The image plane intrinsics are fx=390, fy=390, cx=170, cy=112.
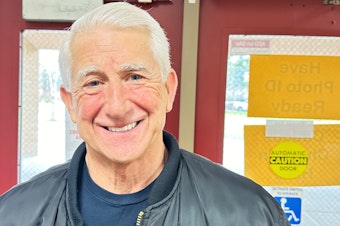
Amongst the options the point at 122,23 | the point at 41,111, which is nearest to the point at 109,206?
the point at 122,23

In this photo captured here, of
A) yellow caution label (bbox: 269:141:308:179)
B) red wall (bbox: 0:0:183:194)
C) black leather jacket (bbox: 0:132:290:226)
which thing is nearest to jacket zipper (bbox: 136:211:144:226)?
black leather jacket (bbox: 0:132:290:226)

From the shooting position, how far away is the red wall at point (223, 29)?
1603 mm

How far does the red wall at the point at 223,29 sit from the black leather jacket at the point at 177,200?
68 cm

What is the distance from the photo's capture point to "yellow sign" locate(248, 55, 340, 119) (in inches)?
63.9

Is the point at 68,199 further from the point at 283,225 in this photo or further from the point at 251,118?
the point at 251,118

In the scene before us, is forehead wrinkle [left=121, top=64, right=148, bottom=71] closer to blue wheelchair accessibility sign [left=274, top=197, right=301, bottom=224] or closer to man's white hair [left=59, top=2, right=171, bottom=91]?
man's white hair [left=59, top=2, right=171, bottom=91]

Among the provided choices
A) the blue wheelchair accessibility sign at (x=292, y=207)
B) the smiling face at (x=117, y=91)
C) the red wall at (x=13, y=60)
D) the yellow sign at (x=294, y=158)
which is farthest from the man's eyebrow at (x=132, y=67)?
the blue wheelchair accessibility sign at (x=292, y=207)

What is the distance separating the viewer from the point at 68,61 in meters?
0.91

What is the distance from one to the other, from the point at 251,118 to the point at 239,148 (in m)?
0.14

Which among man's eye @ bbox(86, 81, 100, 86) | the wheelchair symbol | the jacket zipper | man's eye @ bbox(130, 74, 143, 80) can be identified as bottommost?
the wheelchair symbol

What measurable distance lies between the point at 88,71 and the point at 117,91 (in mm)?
82

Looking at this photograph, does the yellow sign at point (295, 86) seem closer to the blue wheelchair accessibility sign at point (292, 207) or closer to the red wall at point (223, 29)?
the red wall at point (223, 29)

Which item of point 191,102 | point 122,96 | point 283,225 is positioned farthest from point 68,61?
point 191,102

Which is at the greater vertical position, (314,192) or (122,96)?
(122,96)
